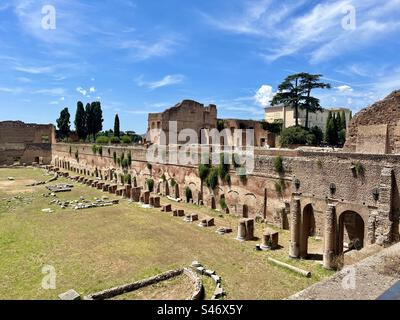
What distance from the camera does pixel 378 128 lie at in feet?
46.3

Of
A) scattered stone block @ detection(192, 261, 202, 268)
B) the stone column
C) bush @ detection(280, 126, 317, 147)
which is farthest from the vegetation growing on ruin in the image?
bush @ detection(280, 126, 317, 147)

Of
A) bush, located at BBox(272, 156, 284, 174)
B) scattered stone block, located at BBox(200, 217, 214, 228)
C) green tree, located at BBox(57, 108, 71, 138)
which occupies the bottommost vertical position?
scattered stone block, located at BBox(200, 217, 214, 228)

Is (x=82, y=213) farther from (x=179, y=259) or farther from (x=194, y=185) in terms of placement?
(x=179, y=259)

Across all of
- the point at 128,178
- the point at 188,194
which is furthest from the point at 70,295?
the point at 128,178

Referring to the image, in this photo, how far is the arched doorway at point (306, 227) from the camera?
478 inches

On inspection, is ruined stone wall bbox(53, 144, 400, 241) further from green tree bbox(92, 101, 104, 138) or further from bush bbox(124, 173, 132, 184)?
green tree bbox(92, 101, 104, 138)

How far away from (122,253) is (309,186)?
797cm

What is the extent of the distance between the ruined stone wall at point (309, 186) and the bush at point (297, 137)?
A: 13.3 metres

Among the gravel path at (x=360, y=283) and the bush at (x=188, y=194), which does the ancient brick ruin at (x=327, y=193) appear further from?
the gravel path at (x=360, y=283)

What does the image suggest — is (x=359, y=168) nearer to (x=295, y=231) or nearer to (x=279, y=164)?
(x=295, y=231)

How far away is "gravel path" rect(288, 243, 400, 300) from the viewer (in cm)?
369

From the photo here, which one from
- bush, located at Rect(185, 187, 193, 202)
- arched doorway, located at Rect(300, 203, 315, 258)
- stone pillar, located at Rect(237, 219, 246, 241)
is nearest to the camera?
arched doorway, located at Rect(300, 203, 315, 258)

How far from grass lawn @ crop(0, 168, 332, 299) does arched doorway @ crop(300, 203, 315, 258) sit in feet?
2.27
